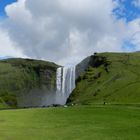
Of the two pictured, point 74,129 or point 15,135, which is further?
point 74,129

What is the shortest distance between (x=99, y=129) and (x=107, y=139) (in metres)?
12.1

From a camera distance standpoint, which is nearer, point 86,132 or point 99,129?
point 86,132

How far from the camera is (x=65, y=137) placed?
57.2 meters

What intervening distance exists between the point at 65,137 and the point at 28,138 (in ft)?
16.1

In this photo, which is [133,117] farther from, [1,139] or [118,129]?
[1,139]

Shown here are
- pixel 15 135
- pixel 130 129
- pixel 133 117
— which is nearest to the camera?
pixel 15 135

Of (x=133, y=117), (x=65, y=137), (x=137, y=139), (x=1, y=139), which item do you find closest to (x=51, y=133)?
(x=65, y=137)

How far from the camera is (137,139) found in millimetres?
55281

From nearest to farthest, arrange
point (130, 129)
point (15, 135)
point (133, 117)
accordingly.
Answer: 1. point (15, 135)
2. point (130, 129)
3. point (133, 117)

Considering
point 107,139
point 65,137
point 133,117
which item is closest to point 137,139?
point 107,139

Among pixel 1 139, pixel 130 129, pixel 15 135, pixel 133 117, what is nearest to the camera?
pixel 1 139

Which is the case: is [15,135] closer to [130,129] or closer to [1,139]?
[1,139]

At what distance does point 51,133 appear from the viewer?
202ft

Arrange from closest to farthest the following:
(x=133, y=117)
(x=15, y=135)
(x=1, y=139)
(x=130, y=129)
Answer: (x=1, y=139)
(x=15, y=135)
(x=130, y=129)
(x=133, y=117)
